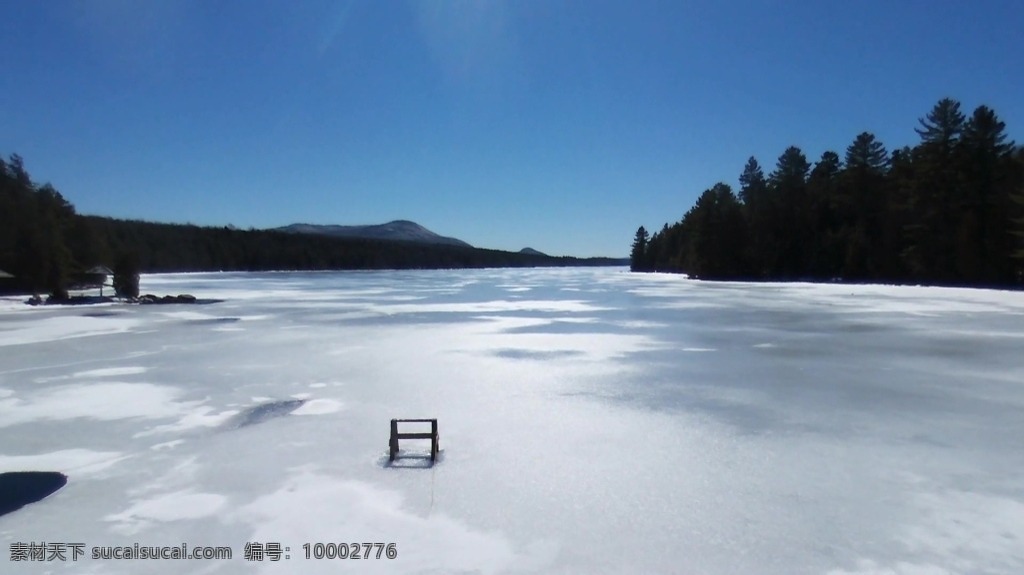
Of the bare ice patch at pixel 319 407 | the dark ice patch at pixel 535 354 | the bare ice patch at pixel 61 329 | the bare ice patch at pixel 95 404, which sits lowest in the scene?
the bare ice patch at pixel 61 329

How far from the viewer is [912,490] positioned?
615 cm

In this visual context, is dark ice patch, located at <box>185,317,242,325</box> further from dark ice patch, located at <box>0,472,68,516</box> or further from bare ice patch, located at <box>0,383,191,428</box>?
dark ice patch, located at <box>0,472,68,516</box>

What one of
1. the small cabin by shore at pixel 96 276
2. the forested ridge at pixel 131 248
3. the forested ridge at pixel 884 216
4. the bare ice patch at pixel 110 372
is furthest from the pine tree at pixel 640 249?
the bare ice patch at pixel 110 372

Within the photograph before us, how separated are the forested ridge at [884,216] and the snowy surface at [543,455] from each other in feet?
126

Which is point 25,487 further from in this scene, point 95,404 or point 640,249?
point 640,249

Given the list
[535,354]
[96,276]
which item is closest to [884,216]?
[535,354]

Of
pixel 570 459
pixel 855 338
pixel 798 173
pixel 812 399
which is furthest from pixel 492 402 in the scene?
pixel 798 173

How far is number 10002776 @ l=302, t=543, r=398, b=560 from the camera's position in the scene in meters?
4.87

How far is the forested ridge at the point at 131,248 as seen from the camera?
44.3 m

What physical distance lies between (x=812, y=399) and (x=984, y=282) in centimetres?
4682

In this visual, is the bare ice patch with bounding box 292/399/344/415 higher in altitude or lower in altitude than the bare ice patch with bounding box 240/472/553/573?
higher

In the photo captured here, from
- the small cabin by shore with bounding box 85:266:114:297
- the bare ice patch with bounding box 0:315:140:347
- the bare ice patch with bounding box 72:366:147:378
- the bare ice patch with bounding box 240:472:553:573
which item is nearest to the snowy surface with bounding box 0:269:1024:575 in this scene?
the bare ice patch with bounding box 240:472:553:573

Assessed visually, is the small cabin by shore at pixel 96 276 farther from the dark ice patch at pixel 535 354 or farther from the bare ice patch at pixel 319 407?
the bare ice patch at pixel 319 407

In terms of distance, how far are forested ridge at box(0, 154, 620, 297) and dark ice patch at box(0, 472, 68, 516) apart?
3700 centimetres
